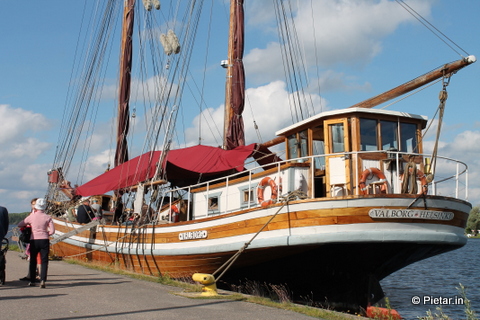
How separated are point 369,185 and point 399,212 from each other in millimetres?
1064

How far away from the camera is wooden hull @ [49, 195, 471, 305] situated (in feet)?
33.3

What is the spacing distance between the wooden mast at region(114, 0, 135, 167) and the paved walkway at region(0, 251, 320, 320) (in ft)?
54.0

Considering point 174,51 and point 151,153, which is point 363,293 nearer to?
point 151,153

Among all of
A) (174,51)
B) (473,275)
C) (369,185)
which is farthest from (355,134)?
(473,275)

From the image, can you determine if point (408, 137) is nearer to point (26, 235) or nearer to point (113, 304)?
point (113, 304)

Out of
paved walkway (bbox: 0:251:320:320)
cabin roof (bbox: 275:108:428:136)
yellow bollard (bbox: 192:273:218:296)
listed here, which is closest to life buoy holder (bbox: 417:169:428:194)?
cabin roof (bbox: 275:108:428:136)

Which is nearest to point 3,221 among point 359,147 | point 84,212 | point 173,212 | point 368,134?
point 173,212

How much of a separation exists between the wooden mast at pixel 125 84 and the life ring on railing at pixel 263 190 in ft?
51.3

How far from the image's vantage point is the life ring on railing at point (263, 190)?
1177 centimetres

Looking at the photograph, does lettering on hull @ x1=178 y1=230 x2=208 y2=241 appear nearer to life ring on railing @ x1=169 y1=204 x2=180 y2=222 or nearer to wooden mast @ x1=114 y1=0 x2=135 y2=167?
life ring on railing @ x1=169 y1=204 x2=180 y2=222

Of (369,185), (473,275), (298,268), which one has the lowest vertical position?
(473,275)

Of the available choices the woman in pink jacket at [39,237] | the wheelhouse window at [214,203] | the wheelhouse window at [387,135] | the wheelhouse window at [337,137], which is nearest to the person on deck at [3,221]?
the woman in pink jacket at [39,237]

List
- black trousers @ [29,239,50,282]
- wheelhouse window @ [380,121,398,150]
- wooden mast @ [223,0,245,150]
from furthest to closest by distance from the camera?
wooden mast @ [223,0,245,150], wheelhouse window @ [380,121,398,150], black trousers @ [29,239,50,282]

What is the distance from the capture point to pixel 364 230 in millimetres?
10086
